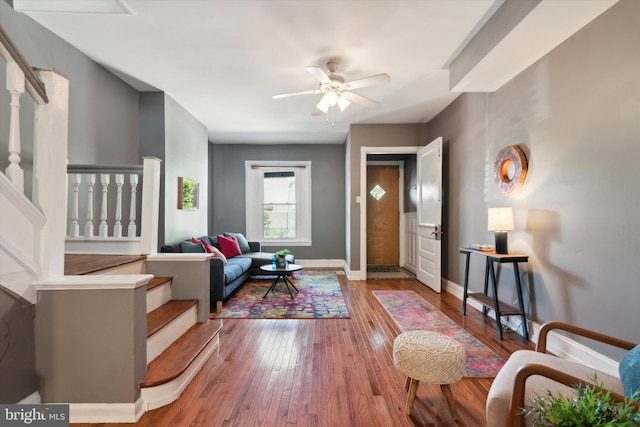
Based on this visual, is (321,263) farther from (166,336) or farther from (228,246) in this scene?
(166,336)

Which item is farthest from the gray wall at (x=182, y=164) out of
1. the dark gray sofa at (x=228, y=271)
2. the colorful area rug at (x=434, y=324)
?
the colorful area rug at (x=434, y=324)

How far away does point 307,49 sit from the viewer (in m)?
2.73

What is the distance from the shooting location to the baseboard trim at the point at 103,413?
63.7 inches

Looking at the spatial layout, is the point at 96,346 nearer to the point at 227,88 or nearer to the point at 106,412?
the point at 106,412

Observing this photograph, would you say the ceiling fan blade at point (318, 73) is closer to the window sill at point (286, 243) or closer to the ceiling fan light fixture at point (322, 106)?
the ceiling fan light fixture at point (322, 106)

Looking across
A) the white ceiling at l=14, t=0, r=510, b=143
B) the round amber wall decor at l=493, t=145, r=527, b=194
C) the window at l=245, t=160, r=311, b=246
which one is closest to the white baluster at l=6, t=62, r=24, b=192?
the white ceiling at l=14, t=0, r=510, b=143

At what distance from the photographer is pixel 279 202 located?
6.53 m

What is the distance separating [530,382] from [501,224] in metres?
1.80

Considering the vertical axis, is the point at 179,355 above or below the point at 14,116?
below

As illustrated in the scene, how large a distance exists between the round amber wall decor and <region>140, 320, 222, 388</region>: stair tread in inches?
125

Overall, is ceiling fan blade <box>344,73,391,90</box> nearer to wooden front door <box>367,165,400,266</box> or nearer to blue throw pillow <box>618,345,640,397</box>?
blue throw pillow <box>618,345,640,397</box>

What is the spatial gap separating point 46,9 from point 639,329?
15.7 ft

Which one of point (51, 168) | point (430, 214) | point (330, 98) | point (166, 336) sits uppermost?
point (330, 98)

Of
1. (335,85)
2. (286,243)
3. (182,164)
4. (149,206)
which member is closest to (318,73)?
(335,85)
